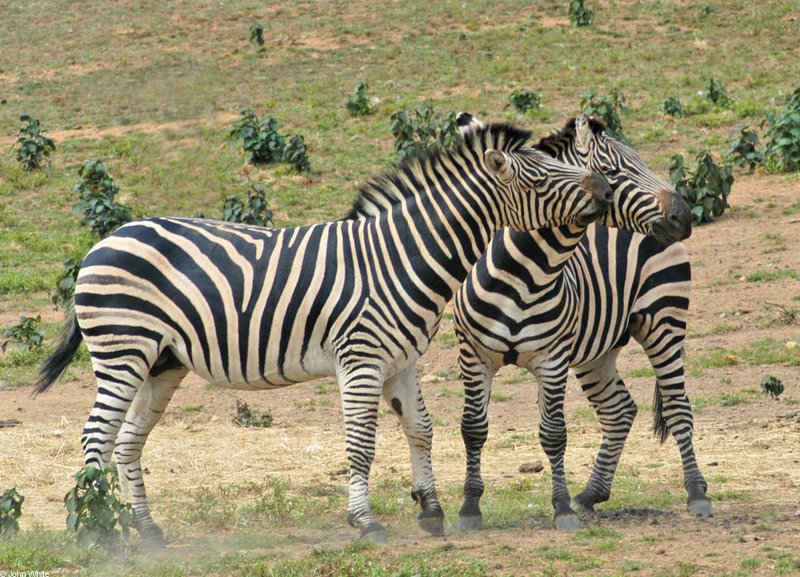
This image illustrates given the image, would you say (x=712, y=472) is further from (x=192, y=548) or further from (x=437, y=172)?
(x=192, y=548)

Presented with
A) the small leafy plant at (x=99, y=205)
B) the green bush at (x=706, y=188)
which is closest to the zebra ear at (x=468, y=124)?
the green bush at (x=706, y=188)

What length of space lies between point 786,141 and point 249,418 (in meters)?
10.6

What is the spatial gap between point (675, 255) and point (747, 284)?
6.04m

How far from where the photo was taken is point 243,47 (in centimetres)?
2802

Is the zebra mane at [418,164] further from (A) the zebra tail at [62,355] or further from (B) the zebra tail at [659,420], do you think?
(B) the zebra tail at [659,420]

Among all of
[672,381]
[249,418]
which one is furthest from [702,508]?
[249,418]

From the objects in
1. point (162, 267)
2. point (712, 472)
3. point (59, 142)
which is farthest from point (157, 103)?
point (59, 142)

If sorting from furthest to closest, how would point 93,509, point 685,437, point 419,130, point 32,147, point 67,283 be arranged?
1. point 32,147
2. point 419,130
3. point 67,283
4. point 685,437
5. point 93,509

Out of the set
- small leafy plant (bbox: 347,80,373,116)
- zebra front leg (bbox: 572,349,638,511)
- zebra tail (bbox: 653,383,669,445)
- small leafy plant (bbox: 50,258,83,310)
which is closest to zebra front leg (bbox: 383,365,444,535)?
zebra front leg (bbox: 572,349,638,511)

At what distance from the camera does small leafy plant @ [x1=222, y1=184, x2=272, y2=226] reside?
15.3m

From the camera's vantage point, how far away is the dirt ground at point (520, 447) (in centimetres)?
639

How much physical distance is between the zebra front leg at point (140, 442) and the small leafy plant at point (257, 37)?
22251 mm

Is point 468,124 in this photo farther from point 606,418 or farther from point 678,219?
point 606,418

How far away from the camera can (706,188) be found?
1515 centimetres
